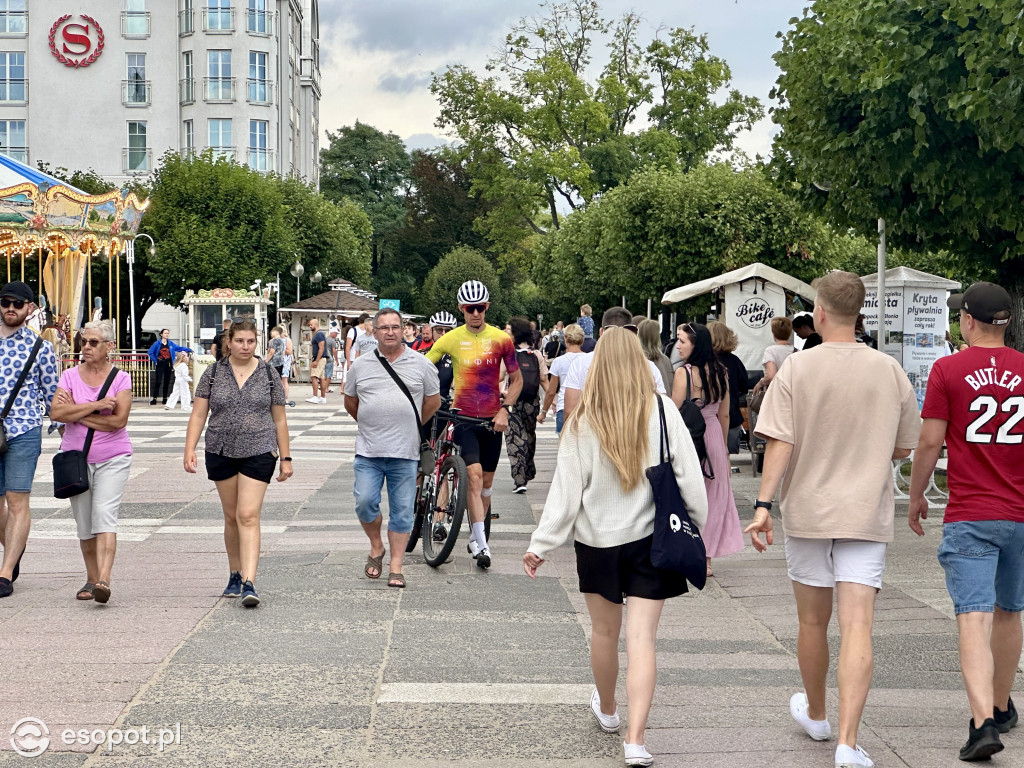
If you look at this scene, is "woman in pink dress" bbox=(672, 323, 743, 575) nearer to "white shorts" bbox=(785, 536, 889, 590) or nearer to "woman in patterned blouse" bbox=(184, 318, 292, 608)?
"woman in patterned blouse" bbox=(184, 318, 292, 608)

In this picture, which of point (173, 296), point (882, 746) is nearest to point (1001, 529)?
point (882, 746)

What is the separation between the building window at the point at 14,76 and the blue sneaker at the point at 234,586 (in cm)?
6178

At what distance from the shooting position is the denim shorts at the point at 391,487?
8273 millimetres

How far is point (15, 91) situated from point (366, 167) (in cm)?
3530

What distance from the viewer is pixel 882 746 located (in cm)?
490

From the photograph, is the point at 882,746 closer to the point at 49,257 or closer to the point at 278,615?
the point at 278,615

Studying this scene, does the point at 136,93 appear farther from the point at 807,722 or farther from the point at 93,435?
the point at 807,722

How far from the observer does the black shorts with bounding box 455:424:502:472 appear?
9.30 meters

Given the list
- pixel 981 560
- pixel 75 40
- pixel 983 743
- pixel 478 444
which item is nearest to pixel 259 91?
pixel 75 40

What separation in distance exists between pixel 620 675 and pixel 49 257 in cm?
2825

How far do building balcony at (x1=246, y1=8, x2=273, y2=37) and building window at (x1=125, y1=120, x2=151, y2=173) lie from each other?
7228 mm

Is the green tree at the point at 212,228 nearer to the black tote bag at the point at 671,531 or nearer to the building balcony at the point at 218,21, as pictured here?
the building balcony at the point at 218,21

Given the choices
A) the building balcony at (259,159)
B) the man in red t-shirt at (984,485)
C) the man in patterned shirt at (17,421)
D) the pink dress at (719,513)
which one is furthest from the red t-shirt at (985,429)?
the building balcony at (259,159)

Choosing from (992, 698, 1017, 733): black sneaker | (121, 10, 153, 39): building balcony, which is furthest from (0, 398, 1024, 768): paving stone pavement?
(121, 10, 153, 39): building balcony
